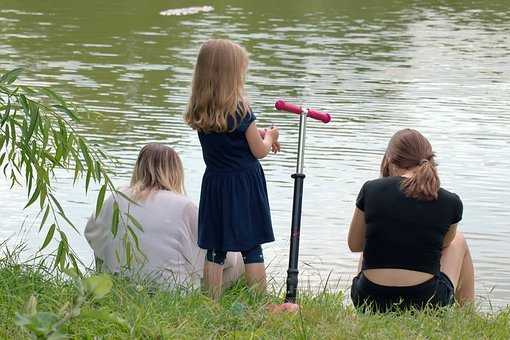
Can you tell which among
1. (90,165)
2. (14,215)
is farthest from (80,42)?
(90,165)

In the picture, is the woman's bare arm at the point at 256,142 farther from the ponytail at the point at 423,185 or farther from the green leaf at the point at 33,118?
the green leaf at the point at 33,118

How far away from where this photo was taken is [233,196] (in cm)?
551

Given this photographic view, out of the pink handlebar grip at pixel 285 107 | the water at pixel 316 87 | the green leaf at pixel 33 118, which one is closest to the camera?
the green leaf at pixel 33 118

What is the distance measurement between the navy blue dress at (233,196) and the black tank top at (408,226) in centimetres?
49

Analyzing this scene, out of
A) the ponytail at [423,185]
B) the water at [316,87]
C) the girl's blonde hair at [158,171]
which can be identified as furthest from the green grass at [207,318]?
the water at [316,87]

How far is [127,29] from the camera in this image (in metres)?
20.7

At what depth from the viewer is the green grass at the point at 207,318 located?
429 cm

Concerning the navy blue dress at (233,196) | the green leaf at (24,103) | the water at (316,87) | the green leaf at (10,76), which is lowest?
the water at (316,87)

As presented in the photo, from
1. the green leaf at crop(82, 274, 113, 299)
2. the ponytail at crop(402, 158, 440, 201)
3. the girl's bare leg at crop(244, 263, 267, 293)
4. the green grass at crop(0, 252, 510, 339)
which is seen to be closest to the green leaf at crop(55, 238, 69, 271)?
the green grass at crop(0, 252, 510, 339)

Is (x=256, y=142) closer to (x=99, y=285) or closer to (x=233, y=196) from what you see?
(x=233, y=196)

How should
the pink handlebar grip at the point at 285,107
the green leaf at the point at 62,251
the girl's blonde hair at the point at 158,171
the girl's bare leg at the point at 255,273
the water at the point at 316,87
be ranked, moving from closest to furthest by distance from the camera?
the green leaf at the point at 62,251, the pink handlebar grip at the point at 285,107, the girl's bare leg at the point at 255,273, the girl's blonde hair at the point at 158,171, the water at the point at 316,87

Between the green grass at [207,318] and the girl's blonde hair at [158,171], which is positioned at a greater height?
the girl's blonde hair at [158,171]

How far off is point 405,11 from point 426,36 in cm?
473

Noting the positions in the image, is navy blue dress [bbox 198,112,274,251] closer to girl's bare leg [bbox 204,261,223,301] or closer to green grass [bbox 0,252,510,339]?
girl's bare leg [bbox 204,261,223,301]
